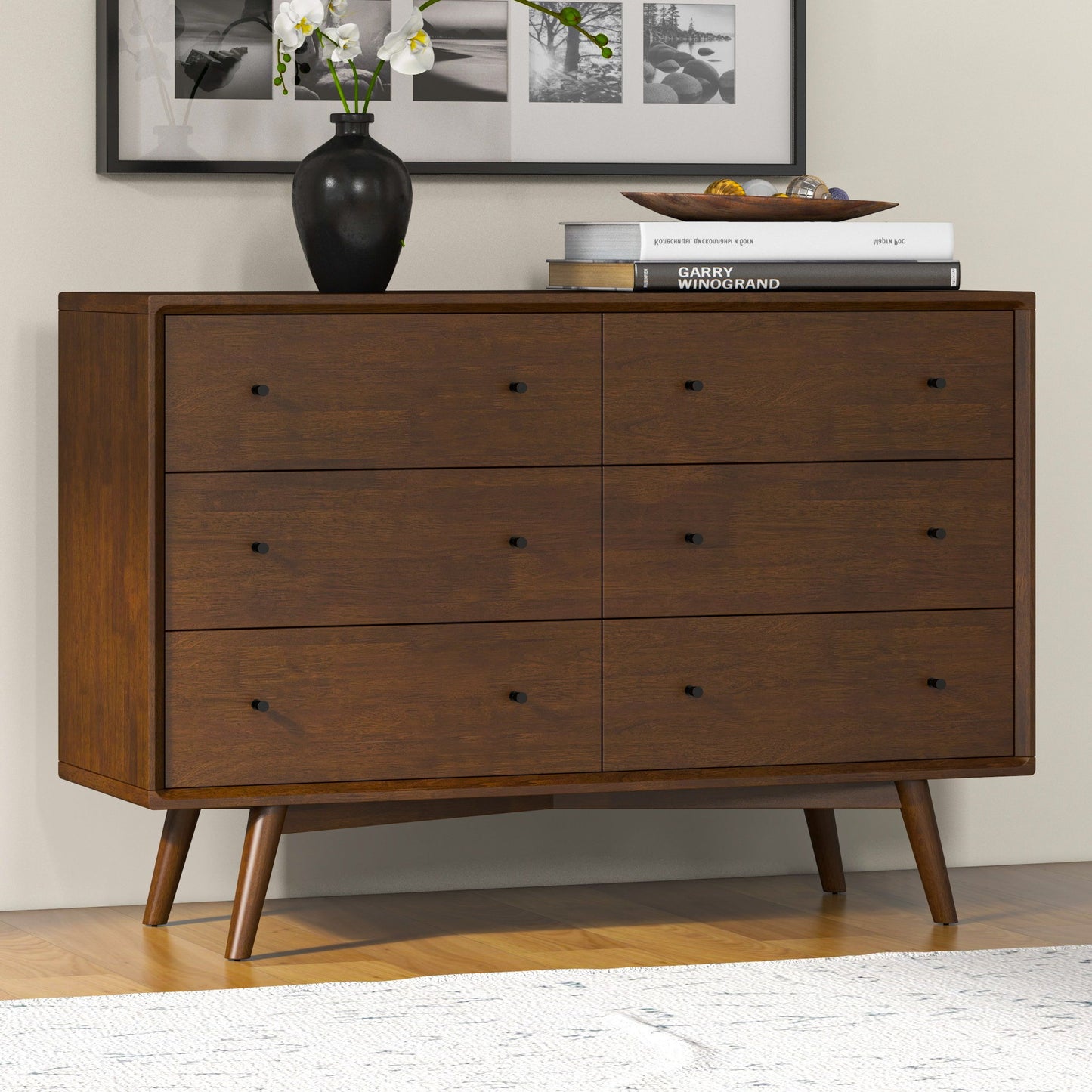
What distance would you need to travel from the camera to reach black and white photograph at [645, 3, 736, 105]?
9.44 feet

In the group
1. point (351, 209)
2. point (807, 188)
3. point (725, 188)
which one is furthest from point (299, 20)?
point (807, 188)

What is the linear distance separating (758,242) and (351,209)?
519 millimetres

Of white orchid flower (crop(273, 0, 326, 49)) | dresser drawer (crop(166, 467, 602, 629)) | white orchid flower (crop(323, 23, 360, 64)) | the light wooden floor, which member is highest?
white orchid flower (crop(273, 0, 326, 49))

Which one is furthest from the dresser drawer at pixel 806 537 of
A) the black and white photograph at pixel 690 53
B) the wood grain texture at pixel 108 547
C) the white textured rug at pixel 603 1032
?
the black and white photograph at pixel 690 53

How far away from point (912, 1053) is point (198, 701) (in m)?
0.92

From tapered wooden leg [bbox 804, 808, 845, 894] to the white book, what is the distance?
0.80 metres

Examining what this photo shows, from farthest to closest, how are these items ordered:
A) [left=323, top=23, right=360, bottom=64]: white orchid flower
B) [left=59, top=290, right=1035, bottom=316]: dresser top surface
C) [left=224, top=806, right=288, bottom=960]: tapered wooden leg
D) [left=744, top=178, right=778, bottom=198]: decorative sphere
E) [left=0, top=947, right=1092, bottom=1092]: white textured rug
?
[left=744, top=178, right=778, bottom=198]: decorative sphere → [left=323, top=23, right=360, bottom=64]: white orchid flower → [left=224, top=806, right=288, bottom=960]: tapered wooden leg → [left=59, top=290, right=1035, bottom=316]: dresser top surface → [left=0, top=947, right=1092, bottom=1092]: white textured rug

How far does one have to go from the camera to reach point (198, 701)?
2.39 meters

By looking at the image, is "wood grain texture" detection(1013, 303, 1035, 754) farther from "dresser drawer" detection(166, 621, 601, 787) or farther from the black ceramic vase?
the black ceramic vase

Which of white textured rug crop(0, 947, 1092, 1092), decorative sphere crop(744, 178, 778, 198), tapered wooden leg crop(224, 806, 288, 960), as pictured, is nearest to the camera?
white textured rug crop(0, 947, 1092, 1092)

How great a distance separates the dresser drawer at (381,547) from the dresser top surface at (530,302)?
0.65ft

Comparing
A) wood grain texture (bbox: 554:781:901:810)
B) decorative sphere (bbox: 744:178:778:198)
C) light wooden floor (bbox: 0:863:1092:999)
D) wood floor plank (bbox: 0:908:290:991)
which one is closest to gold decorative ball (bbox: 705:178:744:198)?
decorative sphere (bbox: 744:178:778:198)

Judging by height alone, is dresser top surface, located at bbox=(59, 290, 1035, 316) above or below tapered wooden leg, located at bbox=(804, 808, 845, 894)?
above

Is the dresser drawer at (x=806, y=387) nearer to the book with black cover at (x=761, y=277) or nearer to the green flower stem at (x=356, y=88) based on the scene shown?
the book with black cover at (x=761, y=277)
